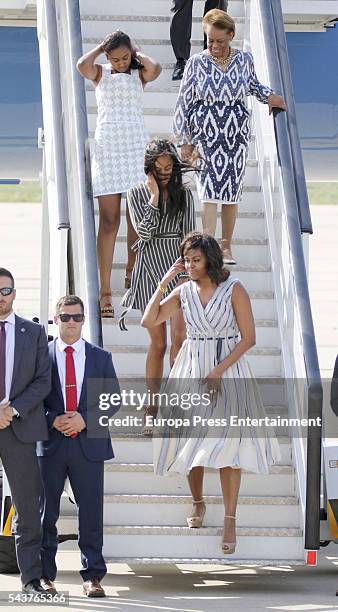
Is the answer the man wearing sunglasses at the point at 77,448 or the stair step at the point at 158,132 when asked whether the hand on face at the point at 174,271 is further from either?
the stair step at the point at 158,132

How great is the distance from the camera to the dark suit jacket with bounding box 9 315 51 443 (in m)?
7.30

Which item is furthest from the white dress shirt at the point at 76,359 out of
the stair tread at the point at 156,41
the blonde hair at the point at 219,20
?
the stair tread at the point at 156,41

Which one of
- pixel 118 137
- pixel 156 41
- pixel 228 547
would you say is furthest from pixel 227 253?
pixel 156 41

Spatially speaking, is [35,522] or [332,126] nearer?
[35,522]

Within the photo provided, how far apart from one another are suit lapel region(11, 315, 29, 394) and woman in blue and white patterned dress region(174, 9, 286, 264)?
158cm

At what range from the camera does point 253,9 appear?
9852 mm

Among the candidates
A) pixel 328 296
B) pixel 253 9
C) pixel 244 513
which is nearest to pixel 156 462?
pixel 244 513

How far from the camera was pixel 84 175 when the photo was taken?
28.0ft

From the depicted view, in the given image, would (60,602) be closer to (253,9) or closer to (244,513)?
(244,513)

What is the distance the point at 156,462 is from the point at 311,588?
3.42 feet

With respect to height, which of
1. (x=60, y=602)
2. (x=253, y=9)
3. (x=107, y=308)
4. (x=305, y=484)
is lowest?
(x=60, y=602)

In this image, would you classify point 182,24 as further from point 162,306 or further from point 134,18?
point 162,306

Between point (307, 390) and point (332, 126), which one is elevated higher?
point (332, 126)

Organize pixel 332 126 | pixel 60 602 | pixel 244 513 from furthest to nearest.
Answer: pixel 332 126, pixel 244 513, pixel 60 602
